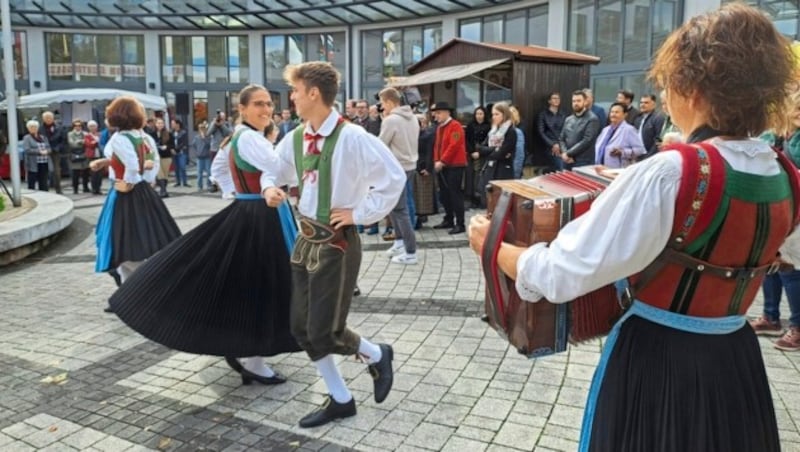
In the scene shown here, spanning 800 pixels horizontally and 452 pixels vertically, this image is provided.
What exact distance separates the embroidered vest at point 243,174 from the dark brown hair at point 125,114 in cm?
205

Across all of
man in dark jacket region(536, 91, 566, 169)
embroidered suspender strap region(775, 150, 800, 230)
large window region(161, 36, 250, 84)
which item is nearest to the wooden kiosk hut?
man in dark jacket region(536, 91, 566, 169)

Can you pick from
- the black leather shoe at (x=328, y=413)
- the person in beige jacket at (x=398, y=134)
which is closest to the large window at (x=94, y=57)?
the person in beige jacket at (x=398, y=134)

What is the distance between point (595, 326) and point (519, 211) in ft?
1.29

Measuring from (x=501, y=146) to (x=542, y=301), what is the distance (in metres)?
7.83

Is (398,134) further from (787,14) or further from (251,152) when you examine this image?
(787,14)

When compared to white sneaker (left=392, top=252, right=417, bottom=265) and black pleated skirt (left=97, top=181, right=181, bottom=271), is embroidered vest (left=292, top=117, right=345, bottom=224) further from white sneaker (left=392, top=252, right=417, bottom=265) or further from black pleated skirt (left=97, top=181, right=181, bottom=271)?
white sneaker (left=392, top=252, right=417, bottom=265)

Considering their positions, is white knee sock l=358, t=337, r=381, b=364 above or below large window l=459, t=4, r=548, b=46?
below

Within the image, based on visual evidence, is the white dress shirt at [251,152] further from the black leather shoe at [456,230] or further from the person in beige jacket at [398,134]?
the black leather shoe at [456,230]

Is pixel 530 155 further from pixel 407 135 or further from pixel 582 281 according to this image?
pixel 582 281

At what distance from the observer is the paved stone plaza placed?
3320 millimetres

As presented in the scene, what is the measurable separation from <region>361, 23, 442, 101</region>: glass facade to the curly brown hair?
20.2 m

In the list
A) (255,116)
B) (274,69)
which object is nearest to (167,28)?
(274,69)

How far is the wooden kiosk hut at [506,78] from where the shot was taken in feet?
36.5

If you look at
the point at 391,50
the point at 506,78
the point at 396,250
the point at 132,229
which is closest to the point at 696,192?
the point at 132,229
